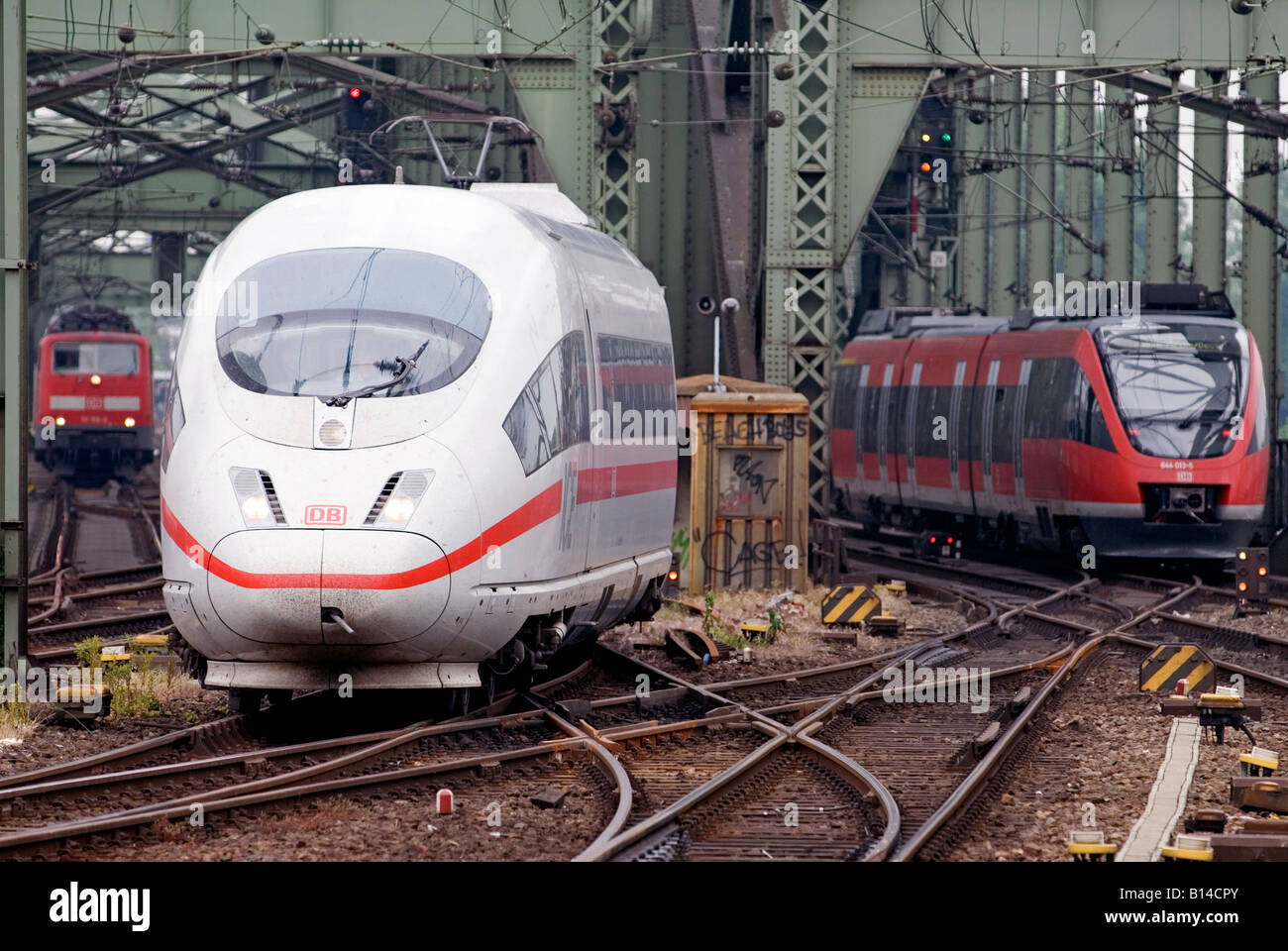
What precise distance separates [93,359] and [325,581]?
33403 millimetres

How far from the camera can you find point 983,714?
12617 millimetres

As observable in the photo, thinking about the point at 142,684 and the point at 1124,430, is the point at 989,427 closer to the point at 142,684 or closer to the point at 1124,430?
the point at 1124,430

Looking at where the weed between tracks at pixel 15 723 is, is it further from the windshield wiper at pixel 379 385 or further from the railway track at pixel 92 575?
the railway track at pixel 92 575

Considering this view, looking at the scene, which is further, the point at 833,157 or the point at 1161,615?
the point at 833,157

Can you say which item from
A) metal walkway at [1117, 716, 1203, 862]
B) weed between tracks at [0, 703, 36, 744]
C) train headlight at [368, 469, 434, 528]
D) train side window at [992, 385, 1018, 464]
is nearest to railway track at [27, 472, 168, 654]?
weed between tracks at [0, 703, 36, 744]

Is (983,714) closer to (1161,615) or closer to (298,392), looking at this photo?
(298,392)

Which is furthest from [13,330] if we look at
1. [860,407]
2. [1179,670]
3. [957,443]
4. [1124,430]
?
[860,407]

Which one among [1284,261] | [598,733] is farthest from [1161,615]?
[1284,261]

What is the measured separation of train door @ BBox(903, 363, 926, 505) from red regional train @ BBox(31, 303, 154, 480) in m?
19.1

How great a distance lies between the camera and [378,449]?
1011 cm

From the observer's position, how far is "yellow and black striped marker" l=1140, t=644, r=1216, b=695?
13.3 metres

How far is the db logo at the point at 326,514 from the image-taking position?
988 cm

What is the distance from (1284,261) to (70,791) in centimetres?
3098

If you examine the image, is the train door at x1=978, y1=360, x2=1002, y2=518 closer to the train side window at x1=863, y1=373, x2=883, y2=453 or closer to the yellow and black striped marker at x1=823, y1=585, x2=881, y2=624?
the train side window at x1=863, y1=373, x2=883, y2=453
